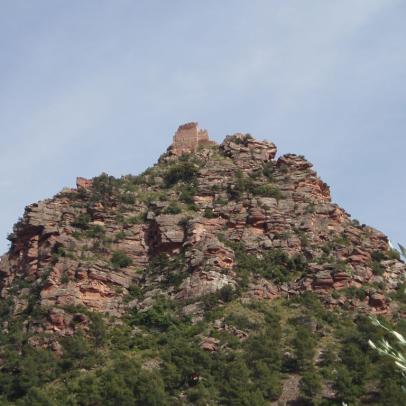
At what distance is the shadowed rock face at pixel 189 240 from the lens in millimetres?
59625

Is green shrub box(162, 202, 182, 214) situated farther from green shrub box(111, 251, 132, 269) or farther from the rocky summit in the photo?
green shrub box(111, 251, 132, 269)

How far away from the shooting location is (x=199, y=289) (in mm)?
58906

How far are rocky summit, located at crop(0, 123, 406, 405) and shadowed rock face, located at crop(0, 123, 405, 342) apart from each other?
0.45 feet

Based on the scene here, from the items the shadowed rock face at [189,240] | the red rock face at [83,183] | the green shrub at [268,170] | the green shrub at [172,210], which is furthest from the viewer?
the red rock face at [83,183]

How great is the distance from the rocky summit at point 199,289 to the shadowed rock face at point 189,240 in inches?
5.3

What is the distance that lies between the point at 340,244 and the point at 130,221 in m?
16.7

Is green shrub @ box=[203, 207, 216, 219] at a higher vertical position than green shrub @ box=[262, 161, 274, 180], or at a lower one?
lower


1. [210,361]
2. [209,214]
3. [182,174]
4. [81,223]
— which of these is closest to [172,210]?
[209,214]

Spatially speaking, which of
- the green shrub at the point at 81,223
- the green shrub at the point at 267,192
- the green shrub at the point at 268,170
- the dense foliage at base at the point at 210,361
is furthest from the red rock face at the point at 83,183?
the dense foliage at base at the point at 210,361

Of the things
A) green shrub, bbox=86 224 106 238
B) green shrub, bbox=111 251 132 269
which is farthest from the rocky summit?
green shrub, bbox=111 251 132 269

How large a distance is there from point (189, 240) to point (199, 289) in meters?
6.11

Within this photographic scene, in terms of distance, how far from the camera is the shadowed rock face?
2347 inches

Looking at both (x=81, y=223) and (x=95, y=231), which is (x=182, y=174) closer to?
(x=95, y=231)

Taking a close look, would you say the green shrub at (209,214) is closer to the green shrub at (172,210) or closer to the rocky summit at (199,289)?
the rocky summit at (199,289)
